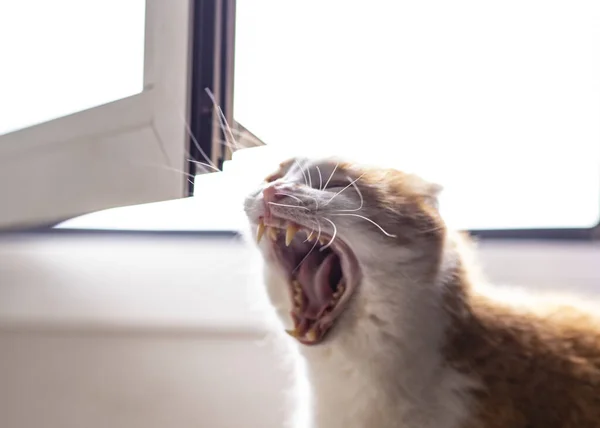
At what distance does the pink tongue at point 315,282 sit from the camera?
0.57 metres

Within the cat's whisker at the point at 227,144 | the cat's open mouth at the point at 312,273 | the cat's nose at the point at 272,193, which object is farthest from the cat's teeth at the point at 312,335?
the cat's whisker at the point at 227,144

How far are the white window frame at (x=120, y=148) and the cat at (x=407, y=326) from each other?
21 centimetres

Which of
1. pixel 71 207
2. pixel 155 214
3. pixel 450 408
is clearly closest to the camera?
pixel 450 408

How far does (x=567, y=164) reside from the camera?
32.9 inches

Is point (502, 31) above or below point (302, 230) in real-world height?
above

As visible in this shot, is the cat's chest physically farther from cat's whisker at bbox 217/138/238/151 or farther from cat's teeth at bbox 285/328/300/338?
cat's whisker at bbox 217/138/238/151

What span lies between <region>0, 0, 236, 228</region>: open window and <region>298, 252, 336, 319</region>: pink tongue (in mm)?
213

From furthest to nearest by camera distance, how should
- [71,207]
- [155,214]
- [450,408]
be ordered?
[155,214], [71,207], [450,408]

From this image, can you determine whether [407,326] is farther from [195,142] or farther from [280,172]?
[195,142]

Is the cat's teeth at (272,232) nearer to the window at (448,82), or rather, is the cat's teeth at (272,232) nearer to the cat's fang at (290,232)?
the cat's fang at (290,232)

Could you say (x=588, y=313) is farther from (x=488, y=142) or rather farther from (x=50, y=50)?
(x=50, y=50)

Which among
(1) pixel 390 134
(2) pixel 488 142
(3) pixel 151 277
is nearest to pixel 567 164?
(2) pixel 488 142

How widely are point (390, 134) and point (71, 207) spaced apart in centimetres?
41

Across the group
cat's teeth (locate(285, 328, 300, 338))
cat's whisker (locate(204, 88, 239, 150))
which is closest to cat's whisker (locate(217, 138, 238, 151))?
cat's whisker (locate(204, 88, 239, 150))
